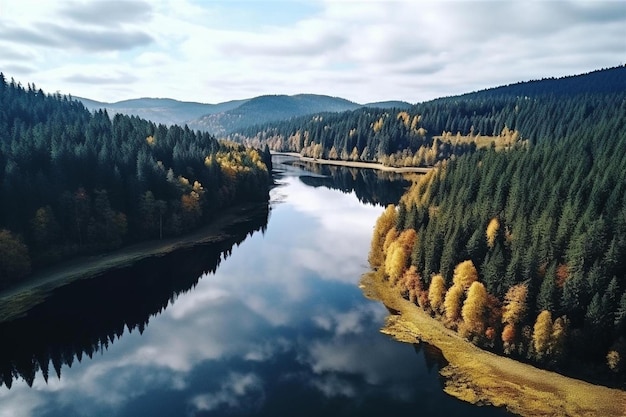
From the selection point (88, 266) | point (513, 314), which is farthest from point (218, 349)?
point (88, 266)

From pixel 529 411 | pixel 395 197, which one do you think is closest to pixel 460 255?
pixel 529 411

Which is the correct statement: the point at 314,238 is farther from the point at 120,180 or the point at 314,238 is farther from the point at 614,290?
the point at 614,290

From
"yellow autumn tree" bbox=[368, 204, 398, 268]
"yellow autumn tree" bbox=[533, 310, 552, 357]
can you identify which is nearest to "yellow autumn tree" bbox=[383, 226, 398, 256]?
"yellow autumn tree" bbox=[368, 204, 398, 268]

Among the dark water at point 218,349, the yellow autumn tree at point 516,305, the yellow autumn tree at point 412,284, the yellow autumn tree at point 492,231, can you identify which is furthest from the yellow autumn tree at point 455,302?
the yellow autumn tree at point 492,231

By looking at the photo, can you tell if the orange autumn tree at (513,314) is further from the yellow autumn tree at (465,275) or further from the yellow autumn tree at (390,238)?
the yellow autumn tree at (390,238)

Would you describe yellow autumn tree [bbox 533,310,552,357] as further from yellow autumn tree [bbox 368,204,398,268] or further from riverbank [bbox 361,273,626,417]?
yellow autumn tree [bbox 368,204,398,268]

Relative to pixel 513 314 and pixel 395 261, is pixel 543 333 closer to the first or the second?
pixel 513 314

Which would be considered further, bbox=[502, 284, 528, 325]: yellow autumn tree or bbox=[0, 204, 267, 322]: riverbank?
bbox=[0, 204, 267, 322]: riverbank
